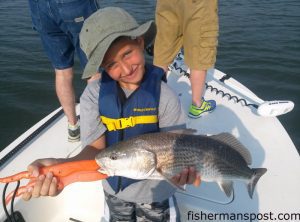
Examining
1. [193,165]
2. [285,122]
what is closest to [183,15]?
[193,165]

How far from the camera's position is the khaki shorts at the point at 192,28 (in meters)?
3.56

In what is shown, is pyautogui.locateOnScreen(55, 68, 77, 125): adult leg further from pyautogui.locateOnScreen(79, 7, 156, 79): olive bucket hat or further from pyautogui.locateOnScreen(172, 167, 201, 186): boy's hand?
pyautogui.locateOnScreen(172, 167, 201, 186): boy's hand

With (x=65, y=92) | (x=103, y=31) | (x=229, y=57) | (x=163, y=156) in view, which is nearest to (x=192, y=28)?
(x=65, y=92)

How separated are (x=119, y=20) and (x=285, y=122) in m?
4.33

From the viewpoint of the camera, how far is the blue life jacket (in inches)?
91.4

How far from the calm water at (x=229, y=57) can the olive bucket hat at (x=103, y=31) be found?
3.69 metres

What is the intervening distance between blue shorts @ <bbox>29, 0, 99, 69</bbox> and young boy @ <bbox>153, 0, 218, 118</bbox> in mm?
920

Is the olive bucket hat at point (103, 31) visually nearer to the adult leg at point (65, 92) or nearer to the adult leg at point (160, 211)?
the adult leg at point (160, 211)

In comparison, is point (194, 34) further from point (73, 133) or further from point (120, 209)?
point (120, 209)

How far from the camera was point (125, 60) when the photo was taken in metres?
2.23

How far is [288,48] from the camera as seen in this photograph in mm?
8195

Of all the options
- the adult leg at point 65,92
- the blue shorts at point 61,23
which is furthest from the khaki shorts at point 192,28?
the adult leg at point 65,92

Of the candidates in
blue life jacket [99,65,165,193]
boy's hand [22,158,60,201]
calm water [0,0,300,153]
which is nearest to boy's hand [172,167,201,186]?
blue life jacket [99,65,165,193]

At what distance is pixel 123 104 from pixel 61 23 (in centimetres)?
127
